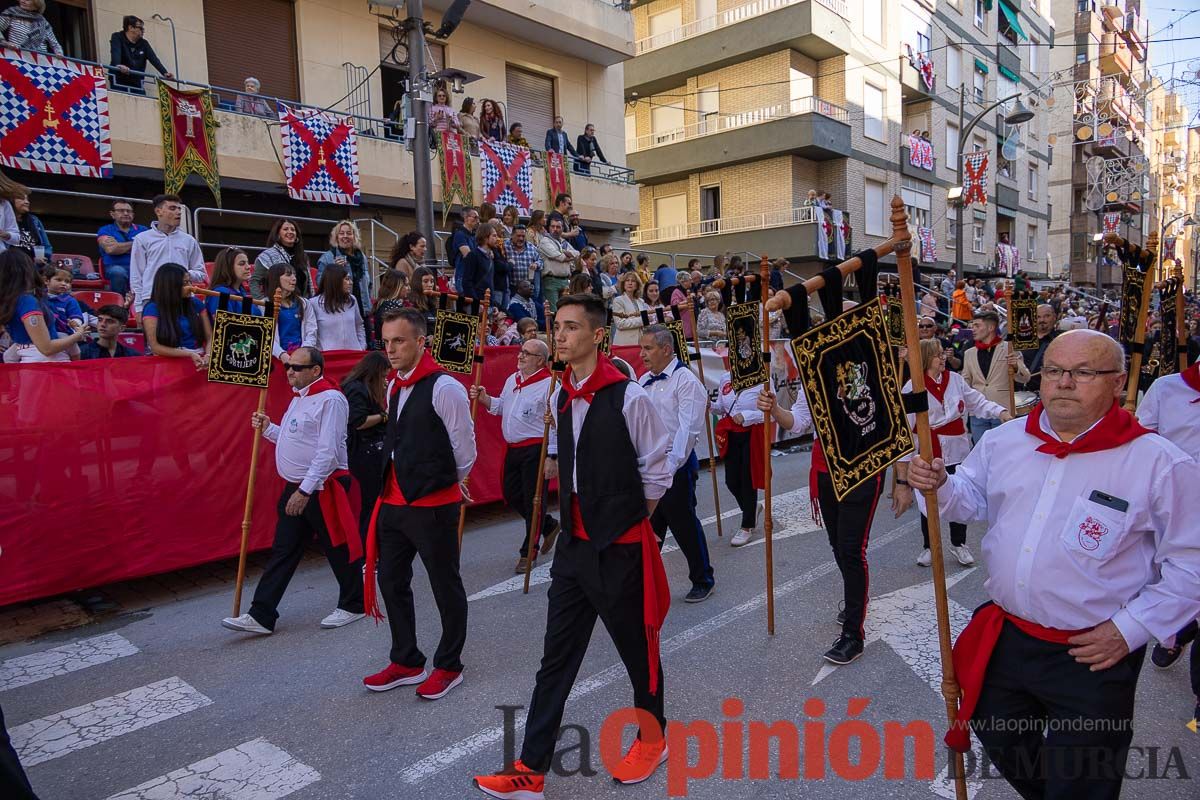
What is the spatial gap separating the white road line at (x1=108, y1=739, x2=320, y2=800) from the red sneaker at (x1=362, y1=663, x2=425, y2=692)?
65cm

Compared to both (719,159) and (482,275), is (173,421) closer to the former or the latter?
(482,275)

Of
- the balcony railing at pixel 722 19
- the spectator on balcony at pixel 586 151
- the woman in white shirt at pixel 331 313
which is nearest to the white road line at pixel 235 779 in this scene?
the woman in white shirt at pixel 331 313

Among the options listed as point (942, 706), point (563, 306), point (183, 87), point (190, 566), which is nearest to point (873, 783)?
point (942, 706)

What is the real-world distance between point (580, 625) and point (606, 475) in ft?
2.24

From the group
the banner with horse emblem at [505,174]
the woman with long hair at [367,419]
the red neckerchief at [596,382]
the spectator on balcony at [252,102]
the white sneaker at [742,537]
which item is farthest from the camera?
the banner with horse emblem at [505,174]

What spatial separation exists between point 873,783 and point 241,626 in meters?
3.99

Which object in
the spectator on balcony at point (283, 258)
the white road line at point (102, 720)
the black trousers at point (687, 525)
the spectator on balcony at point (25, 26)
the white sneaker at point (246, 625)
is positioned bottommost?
the white road line at point (102, 720)

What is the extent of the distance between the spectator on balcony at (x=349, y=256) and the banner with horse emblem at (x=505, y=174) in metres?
5.61

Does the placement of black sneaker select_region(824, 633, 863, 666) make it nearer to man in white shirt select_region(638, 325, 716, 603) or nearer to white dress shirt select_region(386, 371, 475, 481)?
man in white shirt select_region(638, 325, 716, 603)

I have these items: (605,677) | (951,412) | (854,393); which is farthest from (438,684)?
(951,412)

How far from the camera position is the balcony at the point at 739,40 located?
928 inches

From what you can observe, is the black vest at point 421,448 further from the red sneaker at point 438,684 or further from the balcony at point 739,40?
the balcony at point 739,40

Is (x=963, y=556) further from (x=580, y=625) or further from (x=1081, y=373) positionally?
(x=1081, y=373)

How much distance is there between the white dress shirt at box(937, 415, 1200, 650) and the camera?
2297 millimetres
